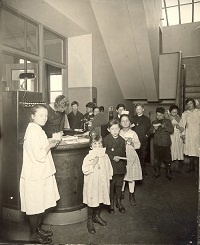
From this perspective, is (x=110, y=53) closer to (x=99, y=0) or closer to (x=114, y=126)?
(x=99, y=0)

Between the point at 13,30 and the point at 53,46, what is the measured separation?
1065 millimetres

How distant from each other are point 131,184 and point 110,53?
318 cm

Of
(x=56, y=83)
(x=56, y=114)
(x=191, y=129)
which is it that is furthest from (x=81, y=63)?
(x=191, y=129)

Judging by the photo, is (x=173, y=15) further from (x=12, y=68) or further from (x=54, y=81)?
(x=12, y=68)

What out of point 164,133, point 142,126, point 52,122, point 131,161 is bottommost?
point 131,161

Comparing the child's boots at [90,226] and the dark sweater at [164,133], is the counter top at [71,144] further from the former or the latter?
the dark sweater at [164,133]

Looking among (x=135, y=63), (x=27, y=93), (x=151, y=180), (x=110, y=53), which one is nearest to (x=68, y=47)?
(x=110, y=53)

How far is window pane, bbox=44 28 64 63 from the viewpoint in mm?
4164

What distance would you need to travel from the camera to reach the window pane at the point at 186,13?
7277mm

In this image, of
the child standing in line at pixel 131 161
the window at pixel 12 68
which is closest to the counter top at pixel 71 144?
the child standing in line at pixel 131 161

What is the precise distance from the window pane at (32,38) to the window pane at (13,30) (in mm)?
141

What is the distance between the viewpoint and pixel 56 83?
4.86 m

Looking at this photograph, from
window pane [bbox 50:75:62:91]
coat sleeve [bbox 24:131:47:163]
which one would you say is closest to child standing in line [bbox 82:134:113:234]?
coat sleeve [bbox 24:131:47:163]

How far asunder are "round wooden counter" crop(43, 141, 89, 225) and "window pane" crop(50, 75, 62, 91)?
2306 millimetres
